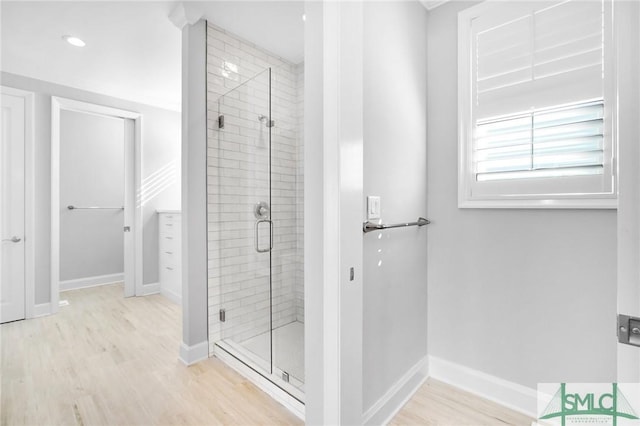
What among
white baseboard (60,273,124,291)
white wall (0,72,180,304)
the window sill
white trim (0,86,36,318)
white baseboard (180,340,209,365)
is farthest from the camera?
white baseboard (60,273,124,291)

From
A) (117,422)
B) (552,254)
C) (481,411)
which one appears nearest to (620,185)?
(552,254)

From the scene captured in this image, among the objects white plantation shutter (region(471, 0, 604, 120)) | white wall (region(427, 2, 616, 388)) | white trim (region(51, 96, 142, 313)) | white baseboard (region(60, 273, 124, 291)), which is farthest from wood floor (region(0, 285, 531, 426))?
white plantation shutter (region(471, 0, 604, 120))

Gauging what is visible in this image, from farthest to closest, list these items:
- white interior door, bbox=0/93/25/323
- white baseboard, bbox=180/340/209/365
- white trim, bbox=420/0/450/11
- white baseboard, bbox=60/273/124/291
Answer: white baseboard, bbox=60/273/124/291, white interior door, bbox=0/93/25/323, white baseboard, bbox=180/340/209/365, white trim, bbox=420/0/450/11

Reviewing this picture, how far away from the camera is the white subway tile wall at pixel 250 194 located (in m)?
2.27

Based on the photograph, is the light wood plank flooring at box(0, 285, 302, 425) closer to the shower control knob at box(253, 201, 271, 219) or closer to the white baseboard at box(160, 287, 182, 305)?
the white baseboard at box(160, 287, 182, 305)

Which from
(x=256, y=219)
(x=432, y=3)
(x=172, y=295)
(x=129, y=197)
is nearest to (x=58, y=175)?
(x=129, y=197)

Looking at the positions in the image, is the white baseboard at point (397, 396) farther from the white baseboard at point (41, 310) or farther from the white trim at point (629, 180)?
the white baseboard at point (41, 310)

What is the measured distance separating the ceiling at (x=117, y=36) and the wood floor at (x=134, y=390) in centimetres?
252

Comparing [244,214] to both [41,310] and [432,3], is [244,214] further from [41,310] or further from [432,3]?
[41,310]

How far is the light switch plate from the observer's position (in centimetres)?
147

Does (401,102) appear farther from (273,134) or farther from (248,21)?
(248,21)

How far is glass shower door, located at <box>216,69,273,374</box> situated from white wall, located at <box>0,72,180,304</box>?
85.2 inches

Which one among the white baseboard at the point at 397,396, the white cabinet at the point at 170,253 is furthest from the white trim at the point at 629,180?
the white cabinet at the point at 170,253

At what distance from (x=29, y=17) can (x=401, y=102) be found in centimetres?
284
